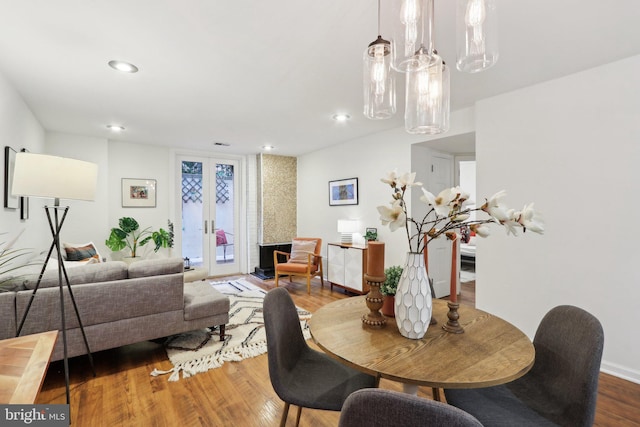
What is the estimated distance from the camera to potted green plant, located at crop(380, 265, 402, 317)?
143 cm

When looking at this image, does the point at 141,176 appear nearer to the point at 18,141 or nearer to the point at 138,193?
the point at 138,193

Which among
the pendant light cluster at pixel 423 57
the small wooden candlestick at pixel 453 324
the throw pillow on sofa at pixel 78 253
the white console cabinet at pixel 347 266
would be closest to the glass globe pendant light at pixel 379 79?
the pendant light cluster at pixel 423 57

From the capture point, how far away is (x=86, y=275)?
7.32 ft

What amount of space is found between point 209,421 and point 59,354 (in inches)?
49.1

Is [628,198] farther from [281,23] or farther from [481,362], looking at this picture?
[281,23]

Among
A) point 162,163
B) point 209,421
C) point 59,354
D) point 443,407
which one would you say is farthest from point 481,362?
point 162,163

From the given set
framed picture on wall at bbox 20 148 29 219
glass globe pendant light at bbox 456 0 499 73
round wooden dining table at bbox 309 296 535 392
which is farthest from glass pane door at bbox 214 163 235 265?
glass globe pendant light at bbox 456 0 499 73

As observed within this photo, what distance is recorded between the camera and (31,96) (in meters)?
2.94

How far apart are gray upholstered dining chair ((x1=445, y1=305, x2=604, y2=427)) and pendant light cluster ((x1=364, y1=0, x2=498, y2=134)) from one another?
1129mm

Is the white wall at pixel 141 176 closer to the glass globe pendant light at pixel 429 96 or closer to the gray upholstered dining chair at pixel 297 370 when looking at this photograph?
the gray upholstered dining chair at pixel 297 370

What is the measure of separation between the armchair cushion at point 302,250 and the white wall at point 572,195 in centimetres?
262

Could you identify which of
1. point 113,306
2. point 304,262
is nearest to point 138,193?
point 304,262

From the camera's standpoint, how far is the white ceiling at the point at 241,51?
5.57 feet

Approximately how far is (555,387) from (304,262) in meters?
3.81
